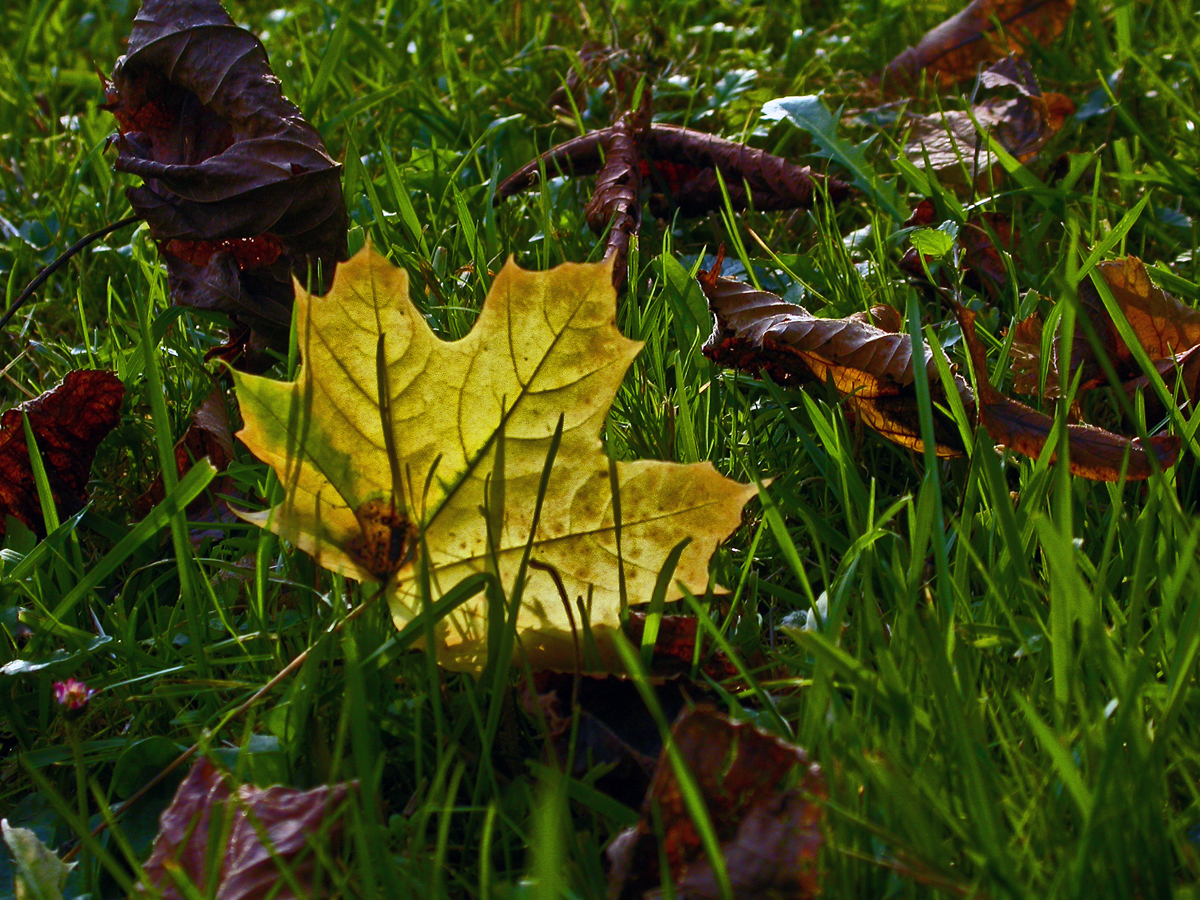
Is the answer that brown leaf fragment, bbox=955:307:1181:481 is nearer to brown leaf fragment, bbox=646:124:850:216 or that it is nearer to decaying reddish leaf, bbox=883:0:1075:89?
brown leaf fragment, bbox=646:124:850:216

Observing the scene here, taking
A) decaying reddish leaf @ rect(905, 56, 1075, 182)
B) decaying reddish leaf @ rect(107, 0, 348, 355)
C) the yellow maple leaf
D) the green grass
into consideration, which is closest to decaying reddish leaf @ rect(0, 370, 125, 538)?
the green grass

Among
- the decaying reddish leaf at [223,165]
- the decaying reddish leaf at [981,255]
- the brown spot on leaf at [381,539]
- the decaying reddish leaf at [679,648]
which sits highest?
the decaying reddish leaf at [223,165]

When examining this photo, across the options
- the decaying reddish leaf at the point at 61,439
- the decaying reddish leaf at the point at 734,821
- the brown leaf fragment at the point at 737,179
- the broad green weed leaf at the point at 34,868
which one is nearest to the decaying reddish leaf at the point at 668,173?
the brown leaf fragment at the point at 737,179

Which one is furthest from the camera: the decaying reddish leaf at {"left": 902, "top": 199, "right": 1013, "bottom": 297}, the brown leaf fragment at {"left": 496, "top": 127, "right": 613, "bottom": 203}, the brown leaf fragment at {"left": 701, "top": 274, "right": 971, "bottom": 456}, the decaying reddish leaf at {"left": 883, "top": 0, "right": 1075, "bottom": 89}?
the decaying reddish leaf at {"left": 883, "top": 0, "right": 1075, "bottom": 89}

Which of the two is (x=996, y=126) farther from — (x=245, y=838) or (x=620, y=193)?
(x=245, y=838)

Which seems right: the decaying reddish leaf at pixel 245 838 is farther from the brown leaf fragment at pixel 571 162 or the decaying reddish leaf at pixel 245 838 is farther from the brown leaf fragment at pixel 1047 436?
the brown leaf fragment at pixel 571 162

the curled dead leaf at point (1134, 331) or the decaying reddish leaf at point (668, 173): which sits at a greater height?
the decaying reddish leaf at point (668, 173)

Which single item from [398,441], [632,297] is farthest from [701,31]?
[398,441]
